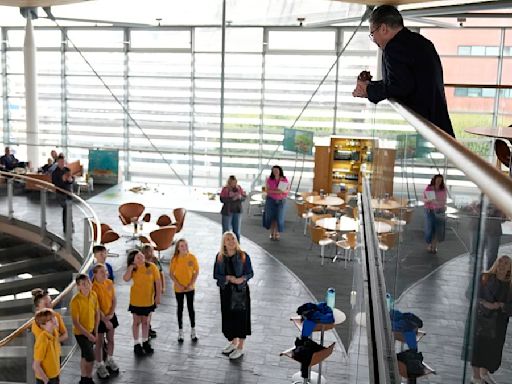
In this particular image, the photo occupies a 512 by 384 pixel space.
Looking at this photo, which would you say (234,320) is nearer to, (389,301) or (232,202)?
(232,202)

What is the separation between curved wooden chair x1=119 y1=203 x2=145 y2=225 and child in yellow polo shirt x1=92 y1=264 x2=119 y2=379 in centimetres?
487

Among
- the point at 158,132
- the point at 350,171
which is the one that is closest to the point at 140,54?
the point at 158,132

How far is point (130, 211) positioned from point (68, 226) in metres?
2.44

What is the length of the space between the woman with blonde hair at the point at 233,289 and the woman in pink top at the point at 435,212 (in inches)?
199

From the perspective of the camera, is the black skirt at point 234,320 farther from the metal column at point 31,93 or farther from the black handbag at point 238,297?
the metal column at point 31,93

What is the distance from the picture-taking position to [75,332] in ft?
19.2

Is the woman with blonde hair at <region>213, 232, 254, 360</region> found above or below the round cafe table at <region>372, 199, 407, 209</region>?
below

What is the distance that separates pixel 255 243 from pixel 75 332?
6061 millimetres

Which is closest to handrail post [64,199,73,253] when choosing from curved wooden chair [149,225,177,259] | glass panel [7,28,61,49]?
curved wooden chair [149,225,177,259]

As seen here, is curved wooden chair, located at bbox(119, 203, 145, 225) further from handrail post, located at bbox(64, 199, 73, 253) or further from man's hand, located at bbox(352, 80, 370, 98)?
man's hand, located at bbox(352, 80, 370, 98)

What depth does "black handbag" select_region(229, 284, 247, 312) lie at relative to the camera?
676cm

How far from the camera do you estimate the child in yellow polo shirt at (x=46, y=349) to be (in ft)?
16.6

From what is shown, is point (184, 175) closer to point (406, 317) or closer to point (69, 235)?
point (69, 235)

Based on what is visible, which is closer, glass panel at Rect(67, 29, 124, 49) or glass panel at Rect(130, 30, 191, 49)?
glass panel at Rect(130, 30, 191, 49)
